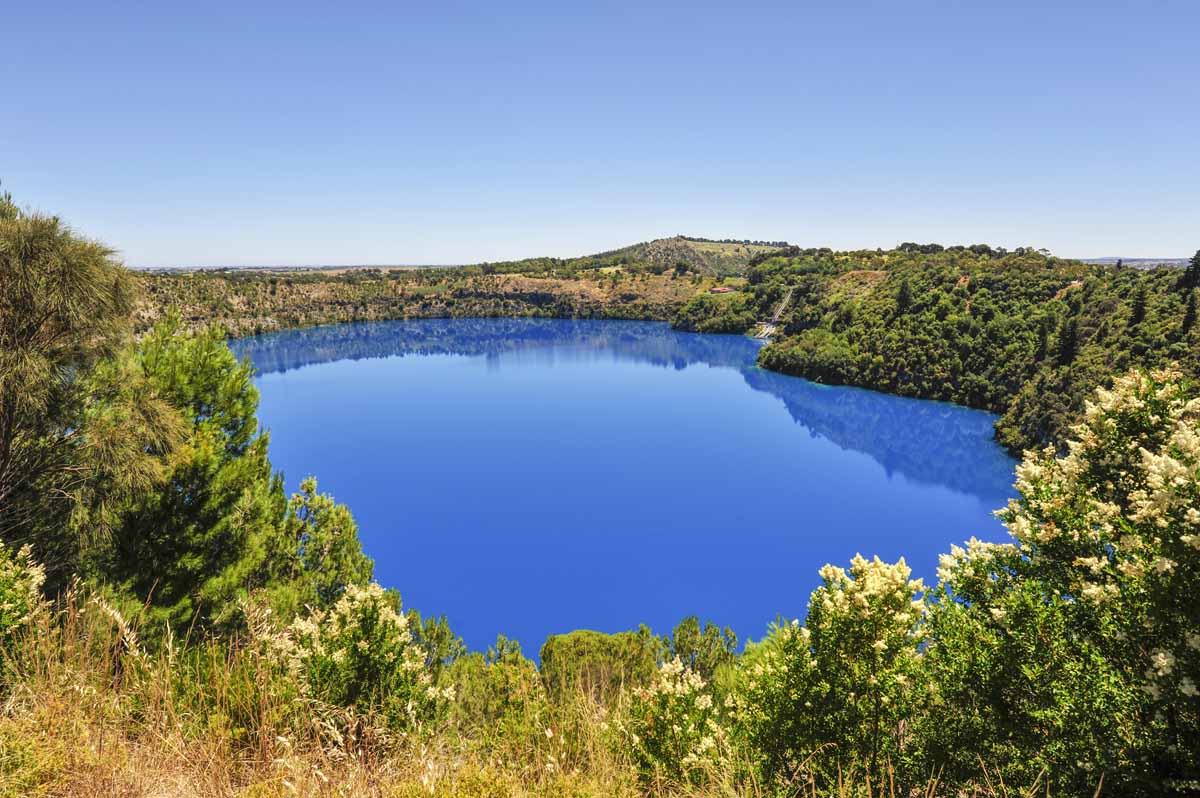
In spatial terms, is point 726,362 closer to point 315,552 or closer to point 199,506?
point 315,552

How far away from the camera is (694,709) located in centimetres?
809

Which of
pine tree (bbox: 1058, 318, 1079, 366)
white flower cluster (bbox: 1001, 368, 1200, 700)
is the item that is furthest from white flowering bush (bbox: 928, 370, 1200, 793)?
pine tree (bbox: 1058, 318, 1079, 366)

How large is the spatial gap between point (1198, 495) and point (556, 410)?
8418 cm

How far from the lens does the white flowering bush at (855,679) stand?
7594mm

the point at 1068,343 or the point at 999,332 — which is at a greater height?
the point at 999,332

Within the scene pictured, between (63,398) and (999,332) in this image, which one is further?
(999,332)

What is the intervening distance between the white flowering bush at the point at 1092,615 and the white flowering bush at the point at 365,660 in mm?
7173

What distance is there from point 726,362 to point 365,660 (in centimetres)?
11760

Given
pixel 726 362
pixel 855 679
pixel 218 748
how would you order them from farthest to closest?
pixel 726 362 → pixel 855 679 → pixel 218 748

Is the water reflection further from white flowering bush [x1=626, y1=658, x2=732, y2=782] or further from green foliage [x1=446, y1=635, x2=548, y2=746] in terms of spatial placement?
white flowering bush [x1=626, y1=658, x2=732, y2=782]

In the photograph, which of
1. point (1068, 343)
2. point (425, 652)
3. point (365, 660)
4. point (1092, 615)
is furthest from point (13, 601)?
point (1068, 343)

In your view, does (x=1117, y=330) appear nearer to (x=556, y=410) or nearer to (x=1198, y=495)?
(x=556, y=410)

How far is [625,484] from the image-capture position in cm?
5806

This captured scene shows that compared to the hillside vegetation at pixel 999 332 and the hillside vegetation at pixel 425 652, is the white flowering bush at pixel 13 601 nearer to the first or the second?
the hillside vegetation at pixel 425 652
